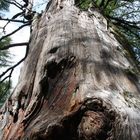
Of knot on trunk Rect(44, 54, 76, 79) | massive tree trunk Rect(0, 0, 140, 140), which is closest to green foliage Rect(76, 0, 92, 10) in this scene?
massive tree trunk Rect(0, 0, 140, 140)

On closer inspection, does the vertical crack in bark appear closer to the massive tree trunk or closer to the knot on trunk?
the massive tree trunk

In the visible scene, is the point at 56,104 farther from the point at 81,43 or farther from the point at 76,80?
the point at 81,43

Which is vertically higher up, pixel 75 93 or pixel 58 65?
pixel 58 65

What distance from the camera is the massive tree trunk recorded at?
1.39 meters

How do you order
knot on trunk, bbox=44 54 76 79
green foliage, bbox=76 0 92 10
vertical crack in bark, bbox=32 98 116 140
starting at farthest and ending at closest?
green foliage, bbox=76 0 92 10 < knot on trunk, bbox=44 54 76 79 < vertical crack in bark, bbox=32 98 116 140

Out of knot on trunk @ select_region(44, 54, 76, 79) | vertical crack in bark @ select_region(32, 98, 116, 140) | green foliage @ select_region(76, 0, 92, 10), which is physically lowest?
vertical crack in bark @ select_region(32, 98, 116, 140)

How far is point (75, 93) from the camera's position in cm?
167

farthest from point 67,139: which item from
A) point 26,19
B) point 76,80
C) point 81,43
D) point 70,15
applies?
point 26,19

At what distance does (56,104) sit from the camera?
1.69 meters

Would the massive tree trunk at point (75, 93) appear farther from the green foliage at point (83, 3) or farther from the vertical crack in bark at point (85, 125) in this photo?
the green foliage at point (83, 3)

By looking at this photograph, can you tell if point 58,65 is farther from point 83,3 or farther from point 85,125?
point 83,3

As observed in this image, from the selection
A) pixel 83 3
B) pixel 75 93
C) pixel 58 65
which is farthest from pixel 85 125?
pixel 83 3

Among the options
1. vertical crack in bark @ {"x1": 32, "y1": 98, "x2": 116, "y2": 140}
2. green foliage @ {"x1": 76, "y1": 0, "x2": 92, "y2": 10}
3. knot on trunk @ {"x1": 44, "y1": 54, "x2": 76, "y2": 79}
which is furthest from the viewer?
green foliage @ {"x1": 76, "y1": 0, "x2": 92, "y2": 10}

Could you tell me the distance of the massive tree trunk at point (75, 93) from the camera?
1388 millimetres
